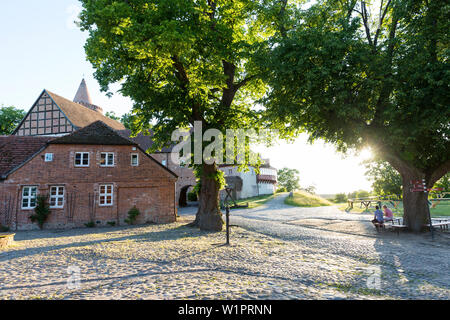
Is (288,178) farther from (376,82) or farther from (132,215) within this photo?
(376,82)

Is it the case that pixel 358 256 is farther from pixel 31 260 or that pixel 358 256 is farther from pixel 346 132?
pixel 31 260

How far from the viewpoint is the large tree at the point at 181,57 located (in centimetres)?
1202

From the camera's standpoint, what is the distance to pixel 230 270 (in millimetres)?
7496

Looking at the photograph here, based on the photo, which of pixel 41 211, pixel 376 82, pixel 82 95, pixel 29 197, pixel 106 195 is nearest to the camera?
pixel 376 82

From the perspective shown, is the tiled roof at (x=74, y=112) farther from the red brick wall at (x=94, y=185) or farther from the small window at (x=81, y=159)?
the red brick wall at (x=94, y=185)

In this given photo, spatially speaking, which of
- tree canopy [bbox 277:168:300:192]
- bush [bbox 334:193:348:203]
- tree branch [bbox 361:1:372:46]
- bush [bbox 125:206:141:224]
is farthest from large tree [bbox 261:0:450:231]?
tree canopy [bbox 277:168:300:192]

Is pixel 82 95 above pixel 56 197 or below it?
above

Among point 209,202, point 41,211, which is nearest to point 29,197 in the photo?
point 41,211

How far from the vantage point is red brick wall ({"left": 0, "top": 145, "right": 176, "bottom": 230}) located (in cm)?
2011

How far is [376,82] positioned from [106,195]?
18817mm

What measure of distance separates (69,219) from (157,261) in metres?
15.0

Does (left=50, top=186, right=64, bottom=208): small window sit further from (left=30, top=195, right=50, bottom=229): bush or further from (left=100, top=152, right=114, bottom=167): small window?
Result: (left=100, top=152, right=114, bottom=167): small window

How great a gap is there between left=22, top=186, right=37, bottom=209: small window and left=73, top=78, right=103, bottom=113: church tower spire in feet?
132
